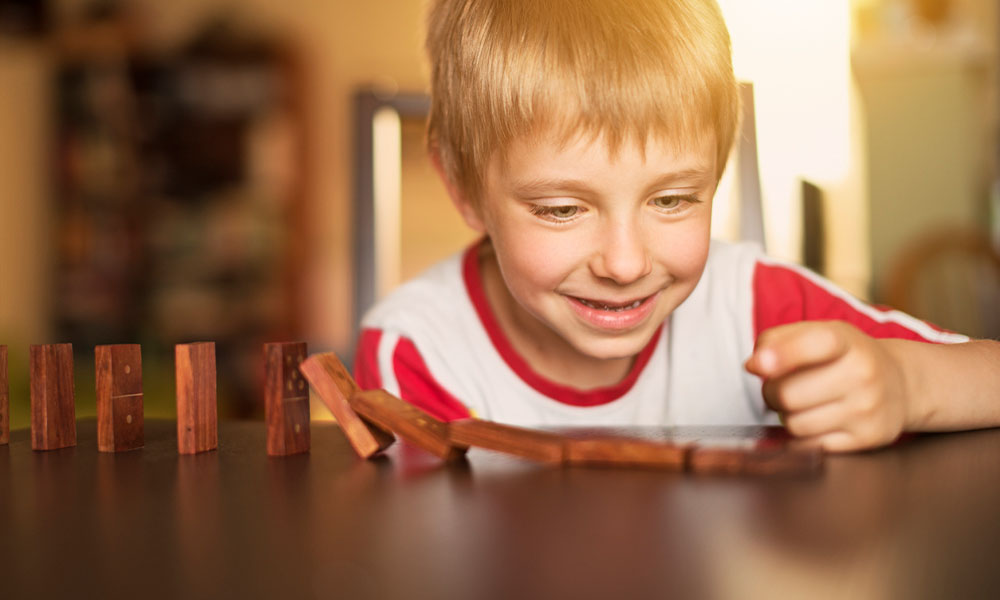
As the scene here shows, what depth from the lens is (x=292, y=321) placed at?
4.66 m

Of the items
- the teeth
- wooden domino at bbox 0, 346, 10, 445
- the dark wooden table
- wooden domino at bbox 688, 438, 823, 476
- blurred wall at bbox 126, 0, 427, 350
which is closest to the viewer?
the dark wooden table

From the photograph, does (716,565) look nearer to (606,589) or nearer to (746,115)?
(606,589)

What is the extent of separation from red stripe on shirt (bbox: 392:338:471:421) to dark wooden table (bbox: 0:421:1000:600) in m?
0.51

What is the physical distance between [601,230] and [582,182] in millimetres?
44

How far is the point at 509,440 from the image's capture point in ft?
1.70

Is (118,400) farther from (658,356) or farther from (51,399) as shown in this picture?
(658,356)

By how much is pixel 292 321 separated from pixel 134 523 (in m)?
4.38

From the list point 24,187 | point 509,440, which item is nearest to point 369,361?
point 509,440

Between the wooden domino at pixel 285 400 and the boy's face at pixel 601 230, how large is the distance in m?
0.28

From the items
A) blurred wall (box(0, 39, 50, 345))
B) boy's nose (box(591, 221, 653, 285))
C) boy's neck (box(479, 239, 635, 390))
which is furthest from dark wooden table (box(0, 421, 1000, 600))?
blurred wall (box(0, 39, 50, 345))

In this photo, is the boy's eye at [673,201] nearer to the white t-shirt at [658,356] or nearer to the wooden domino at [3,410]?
the white t-shirt at [658,356]

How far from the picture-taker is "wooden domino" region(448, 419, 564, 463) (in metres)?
0.50

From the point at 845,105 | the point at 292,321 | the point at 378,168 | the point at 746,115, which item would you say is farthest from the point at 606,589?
the point at 292,321

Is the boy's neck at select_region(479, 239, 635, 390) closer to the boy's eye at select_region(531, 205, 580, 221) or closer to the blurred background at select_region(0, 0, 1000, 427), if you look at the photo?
the boy's eye at select_region(531, 205, 580, 221)
